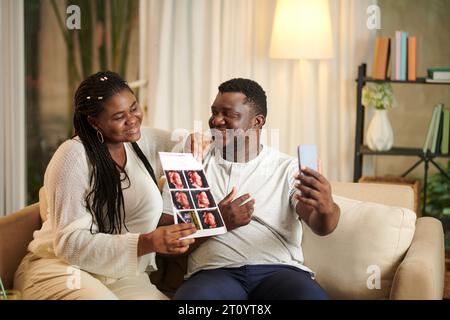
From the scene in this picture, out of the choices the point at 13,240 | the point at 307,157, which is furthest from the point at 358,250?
the point at 13,240

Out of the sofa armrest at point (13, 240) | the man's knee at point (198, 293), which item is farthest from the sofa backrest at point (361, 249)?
the sofa armrest at point (13, 240)

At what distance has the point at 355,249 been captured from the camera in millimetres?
2145

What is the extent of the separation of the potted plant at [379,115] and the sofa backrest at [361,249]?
153 centimetres

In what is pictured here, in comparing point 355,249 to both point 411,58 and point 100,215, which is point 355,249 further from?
point 411,58

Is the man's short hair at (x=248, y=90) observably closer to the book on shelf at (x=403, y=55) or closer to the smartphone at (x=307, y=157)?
the smartphone at (x=307, y=157)

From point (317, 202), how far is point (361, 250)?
29 cm

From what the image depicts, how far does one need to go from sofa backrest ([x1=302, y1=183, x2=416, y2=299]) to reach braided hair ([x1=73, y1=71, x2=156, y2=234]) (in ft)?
A: 1.85

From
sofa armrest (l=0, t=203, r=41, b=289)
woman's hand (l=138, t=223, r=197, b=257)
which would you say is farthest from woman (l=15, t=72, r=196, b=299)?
sofa armrest (l=0, t=203, r=41, b=289)

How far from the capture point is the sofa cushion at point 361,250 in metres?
2.12

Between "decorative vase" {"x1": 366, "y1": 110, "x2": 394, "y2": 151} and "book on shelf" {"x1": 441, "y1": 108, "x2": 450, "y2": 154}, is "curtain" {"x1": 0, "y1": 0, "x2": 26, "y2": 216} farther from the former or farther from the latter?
"book on shelf" {"x1": 441, "y1": 108, "x2": 450, "y2": 154}

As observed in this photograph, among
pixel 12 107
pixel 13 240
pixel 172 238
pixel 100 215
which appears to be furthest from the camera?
pixel 12 107

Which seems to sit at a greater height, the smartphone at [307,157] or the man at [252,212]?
the smartphone at [307,157]

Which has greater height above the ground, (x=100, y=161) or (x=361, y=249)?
(x=100, y=161)
